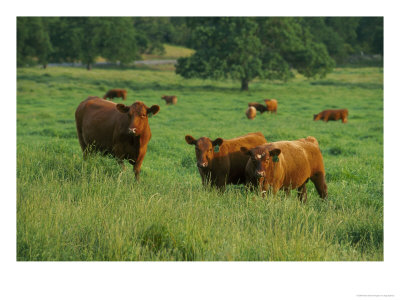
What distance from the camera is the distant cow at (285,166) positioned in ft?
20.2

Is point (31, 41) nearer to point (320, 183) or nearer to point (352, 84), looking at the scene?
point (352, 84)

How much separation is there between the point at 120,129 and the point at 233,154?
1.98m

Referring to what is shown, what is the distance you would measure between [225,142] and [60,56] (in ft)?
87.8

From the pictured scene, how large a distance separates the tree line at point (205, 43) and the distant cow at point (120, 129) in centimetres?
1808


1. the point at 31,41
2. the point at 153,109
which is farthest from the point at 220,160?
the point at 31,41

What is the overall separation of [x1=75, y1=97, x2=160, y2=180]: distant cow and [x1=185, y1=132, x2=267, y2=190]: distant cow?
904 mm

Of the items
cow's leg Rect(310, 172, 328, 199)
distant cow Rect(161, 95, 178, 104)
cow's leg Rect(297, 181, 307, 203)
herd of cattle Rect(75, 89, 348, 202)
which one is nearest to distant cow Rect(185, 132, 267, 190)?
herd of cattle Rect(75, 89, 348, 202)

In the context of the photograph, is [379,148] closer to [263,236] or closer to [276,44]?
[263,236]

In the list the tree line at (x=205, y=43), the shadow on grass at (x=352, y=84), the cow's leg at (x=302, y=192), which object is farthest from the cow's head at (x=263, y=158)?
the shadow on grass at (x=352, y=84)

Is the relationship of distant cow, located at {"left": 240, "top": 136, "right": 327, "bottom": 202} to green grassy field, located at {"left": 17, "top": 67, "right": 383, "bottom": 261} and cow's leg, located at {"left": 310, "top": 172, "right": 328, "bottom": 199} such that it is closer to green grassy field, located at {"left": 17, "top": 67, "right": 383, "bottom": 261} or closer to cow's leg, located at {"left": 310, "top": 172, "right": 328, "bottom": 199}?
cow's leg, located at {"left": 310, "top": 172, "right": 328, "bottom": 199}

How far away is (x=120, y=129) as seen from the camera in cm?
751

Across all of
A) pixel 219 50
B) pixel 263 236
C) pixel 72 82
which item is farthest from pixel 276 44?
pixel 263 236

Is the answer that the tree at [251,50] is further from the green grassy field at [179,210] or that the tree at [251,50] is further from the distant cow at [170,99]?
the green grassy field at [179,210]

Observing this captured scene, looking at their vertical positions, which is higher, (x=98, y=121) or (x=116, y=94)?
(x=116, y=94)
